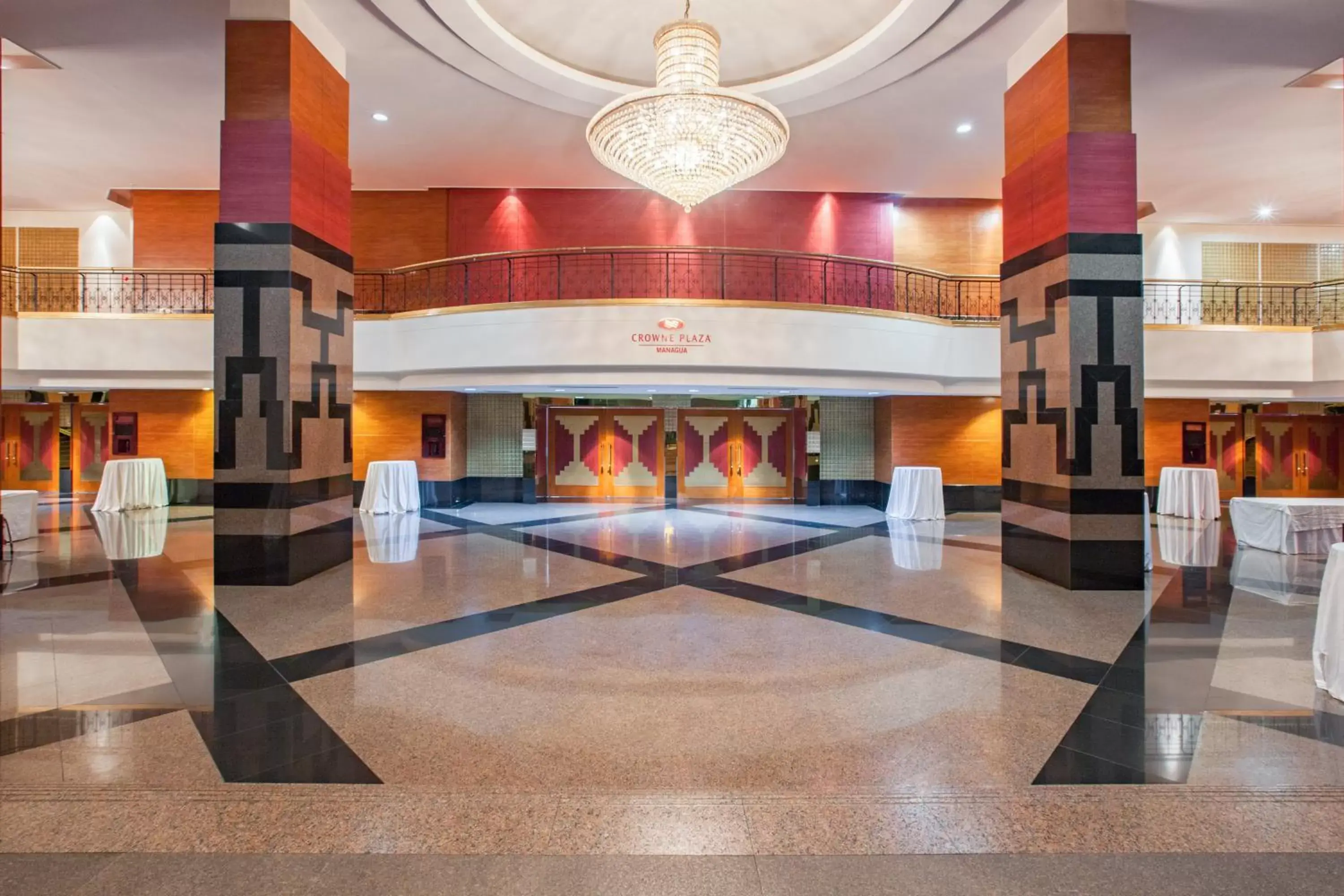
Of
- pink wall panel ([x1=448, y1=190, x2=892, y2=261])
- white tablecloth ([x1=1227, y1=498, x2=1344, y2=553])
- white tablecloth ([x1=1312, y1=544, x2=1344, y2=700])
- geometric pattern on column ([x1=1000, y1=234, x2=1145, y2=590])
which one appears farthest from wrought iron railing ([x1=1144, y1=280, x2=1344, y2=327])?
white tablecloth ([x1=1312, y1=544, x2=1344, y2=700])

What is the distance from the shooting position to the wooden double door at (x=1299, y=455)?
1349cm

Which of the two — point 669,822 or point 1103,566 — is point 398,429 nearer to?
point 1103,566

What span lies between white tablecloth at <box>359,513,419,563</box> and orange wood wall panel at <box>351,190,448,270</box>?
4.61 m

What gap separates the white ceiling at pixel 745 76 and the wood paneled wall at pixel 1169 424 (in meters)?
3.45

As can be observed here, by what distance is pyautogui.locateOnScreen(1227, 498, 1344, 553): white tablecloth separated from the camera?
745 centimetres

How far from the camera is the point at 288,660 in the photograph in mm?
3955

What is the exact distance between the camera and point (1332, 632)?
347 cm

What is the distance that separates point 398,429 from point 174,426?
4040 millimetres

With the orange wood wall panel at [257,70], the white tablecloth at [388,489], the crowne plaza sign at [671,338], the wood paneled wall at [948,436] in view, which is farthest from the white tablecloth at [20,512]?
the wood paneled wall at [948,436]

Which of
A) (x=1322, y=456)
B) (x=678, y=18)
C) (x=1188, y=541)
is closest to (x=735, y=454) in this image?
(x=1188, y=541)

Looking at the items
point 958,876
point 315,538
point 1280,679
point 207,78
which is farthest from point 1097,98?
point 207,78

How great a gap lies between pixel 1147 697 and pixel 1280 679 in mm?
919

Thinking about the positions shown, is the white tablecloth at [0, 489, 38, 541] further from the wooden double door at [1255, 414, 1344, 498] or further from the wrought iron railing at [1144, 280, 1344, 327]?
the wooden double door at [1255, 414, 1344, 498]

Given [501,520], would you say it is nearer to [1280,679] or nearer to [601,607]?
[601,607]
